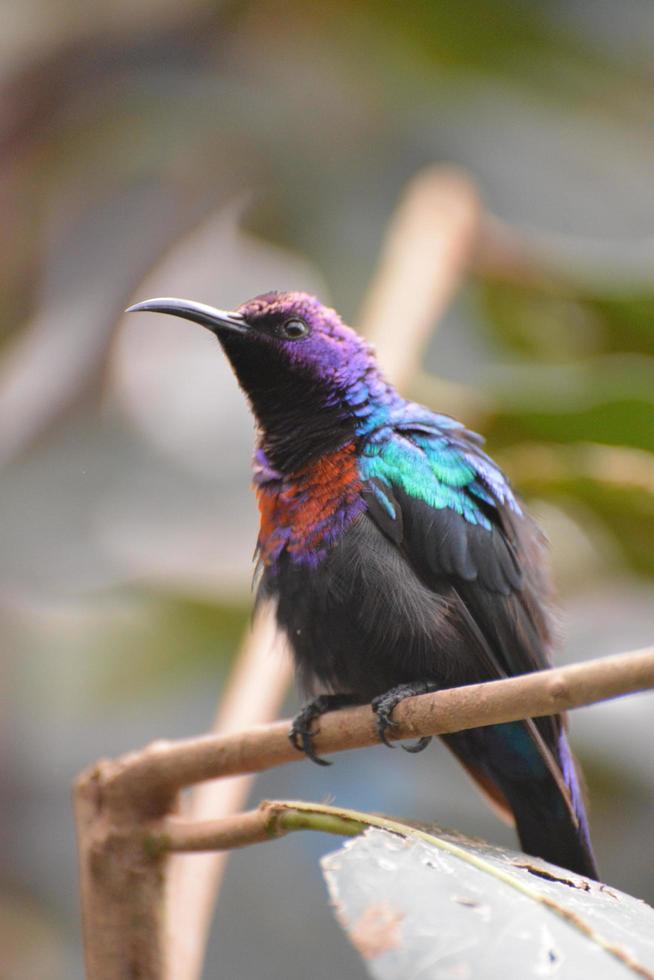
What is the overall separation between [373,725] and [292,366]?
953 mm

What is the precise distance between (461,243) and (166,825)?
249 centimetres

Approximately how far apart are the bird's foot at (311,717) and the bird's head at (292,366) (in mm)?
512

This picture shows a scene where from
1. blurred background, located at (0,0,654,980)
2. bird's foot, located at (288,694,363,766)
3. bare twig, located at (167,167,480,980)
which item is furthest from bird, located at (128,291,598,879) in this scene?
blurred background, located at (0,0,654,980)

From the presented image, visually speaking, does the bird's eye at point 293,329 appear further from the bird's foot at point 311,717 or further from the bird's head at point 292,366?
the bird's foot at point 311,717

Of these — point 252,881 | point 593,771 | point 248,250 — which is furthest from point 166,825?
point 248,250

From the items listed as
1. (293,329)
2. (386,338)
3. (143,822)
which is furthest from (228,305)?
(143,822)

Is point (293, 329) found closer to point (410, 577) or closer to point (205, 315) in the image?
point (205, 315)

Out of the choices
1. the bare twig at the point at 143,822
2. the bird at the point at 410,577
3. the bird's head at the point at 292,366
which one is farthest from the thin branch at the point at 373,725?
the bird's head at the point at 292,366

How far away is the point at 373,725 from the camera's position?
201 centimetres

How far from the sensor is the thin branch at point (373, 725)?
1.28 metres

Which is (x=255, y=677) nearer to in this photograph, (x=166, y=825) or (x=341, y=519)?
(x=341, y=519)

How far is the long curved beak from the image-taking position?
8.41 feet

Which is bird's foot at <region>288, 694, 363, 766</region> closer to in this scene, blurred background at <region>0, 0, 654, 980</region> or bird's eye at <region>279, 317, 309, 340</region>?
bird's eye at <region>279, 317, 309, 340</region>

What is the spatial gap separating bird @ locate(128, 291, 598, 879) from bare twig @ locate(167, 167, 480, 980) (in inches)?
5.9
